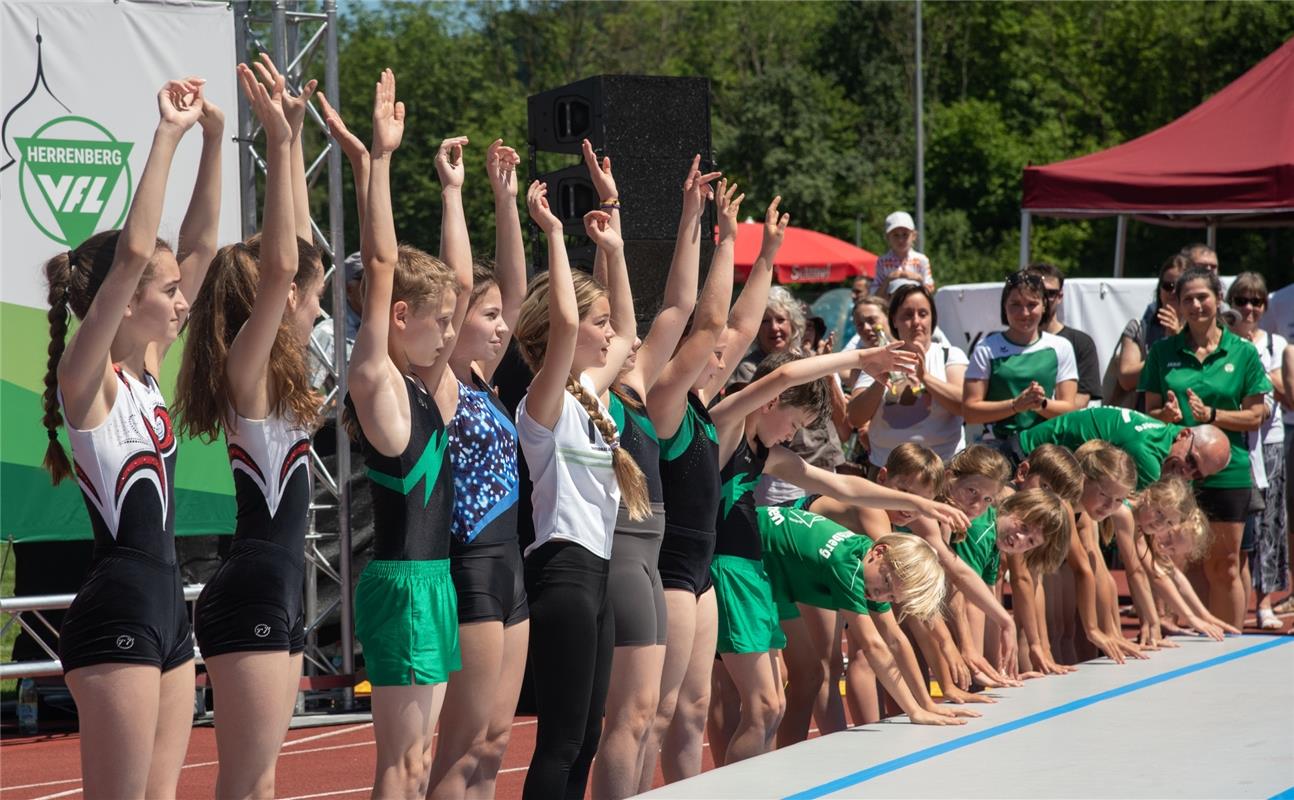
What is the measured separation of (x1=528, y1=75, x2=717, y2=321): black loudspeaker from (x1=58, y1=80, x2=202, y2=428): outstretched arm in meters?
3.70

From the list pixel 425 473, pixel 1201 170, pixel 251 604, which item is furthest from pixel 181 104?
pixel 1201 170

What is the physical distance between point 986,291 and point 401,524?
777 centimetres

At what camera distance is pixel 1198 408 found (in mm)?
7707

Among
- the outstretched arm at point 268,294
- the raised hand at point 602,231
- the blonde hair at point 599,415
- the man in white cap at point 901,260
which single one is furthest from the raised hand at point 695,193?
the man in white cap at point 901,260

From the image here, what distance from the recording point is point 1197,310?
769 cm

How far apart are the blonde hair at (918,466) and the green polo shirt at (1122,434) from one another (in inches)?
56.1

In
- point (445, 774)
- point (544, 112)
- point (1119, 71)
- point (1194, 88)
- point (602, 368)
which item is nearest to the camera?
point (445, 774)

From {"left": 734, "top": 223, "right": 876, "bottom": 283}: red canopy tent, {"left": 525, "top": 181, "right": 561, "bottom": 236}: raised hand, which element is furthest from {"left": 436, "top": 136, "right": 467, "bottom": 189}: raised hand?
{"left": 734, "top": 223, "right": 876, "bottom": 283}: red canopy tent

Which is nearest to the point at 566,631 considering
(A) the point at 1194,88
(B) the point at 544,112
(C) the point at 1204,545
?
(B) the point at 544,112

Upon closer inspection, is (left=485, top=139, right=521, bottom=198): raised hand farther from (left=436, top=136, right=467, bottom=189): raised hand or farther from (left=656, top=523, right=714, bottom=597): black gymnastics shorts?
(left=656, top=523, right=714, bottom=597): black gymnastics shorts

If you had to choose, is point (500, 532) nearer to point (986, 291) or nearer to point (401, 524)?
point (401, 524)

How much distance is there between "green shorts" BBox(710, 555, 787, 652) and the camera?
4.90m

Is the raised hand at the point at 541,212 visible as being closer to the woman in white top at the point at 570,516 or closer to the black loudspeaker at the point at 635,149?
the woman in white top at the point at 570,516

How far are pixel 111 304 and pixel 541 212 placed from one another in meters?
1.51
